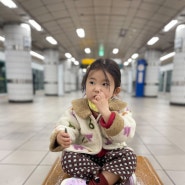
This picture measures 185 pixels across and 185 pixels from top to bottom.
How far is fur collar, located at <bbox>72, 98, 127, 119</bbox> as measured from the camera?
1121 mm

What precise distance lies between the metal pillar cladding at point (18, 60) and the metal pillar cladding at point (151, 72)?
732 cm

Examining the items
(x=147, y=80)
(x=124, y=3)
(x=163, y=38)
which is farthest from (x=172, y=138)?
(x=147, y=80)

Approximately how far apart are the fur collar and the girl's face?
0.34 feet

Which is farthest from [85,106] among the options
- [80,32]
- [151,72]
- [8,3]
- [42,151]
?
[151,72]

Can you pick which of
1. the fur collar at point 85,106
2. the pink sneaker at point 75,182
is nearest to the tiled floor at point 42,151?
the pink sneaker at point 75,182

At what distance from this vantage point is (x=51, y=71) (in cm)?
1078

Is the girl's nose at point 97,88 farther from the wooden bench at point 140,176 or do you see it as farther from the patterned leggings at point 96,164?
the wooden bench at point 140,176

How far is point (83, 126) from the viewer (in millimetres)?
1128

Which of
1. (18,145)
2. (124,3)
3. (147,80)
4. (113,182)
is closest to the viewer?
(113,182)

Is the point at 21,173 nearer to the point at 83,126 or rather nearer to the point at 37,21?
the point at 83,126

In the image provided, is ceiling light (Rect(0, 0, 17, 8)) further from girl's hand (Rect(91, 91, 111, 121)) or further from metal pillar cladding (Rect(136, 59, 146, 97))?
metal pillar cladding (Rect(136, 59, 146, 97))

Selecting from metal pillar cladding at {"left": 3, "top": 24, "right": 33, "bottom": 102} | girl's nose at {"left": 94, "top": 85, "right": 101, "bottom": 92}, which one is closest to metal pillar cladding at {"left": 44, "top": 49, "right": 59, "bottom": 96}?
metal pillar cladding at {"left": 3, "top": 24, "right": 33, "bottom": 102}

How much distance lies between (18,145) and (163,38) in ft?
25.8

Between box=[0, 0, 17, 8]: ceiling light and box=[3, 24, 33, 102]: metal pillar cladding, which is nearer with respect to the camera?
box=[0, 0, 17, 8]: ceiling light
